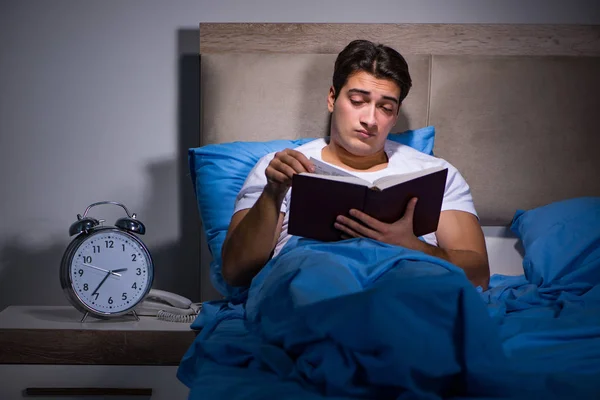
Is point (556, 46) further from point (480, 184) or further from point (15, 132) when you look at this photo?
point (15, 132)

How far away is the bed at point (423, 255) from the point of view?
91cm

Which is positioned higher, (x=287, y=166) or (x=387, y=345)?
(x=287, y=166)

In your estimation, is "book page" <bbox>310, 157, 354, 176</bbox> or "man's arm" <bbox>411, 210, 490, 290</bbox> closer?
"book page" <bbox>310, 157, 354, 176</bbox>

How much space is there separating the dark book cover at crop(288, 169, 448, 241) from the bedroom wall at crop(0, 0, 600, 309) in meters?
0.83

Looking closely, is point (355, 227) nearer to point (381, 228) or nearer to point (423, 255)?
point (381, 228)

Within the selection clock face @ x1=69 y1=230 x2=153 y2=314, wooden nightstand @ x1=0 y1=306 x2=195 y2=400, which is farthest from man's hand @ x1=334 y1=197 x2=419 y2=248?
clock face @ x1=69 y1=230 x2=153 y2=314

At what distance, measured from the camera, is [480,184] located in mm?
2076

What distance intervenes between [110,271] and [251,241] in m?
0.40

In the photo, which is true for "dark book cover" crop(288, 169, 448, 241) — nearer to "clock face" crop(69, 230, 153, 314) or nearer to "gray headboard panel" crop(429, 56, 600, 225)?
"clock face" crop(69, 230, 153, 314)

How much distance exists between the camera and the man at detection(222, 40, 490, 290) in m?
1.52

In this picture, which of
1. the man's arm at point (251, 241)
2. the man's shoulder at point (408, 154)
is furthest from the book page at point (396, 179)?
the man's shoulder at point (408, 154)

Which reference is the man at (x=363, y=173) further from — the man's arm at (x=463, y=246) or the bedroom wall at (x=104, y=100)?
the bedroom wall at (x=104, y=100)

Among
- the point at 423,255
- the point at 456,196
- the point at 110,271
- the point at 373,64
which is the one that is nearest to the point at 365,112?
the point at 373,64

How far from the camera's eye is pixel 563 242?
1.76m
